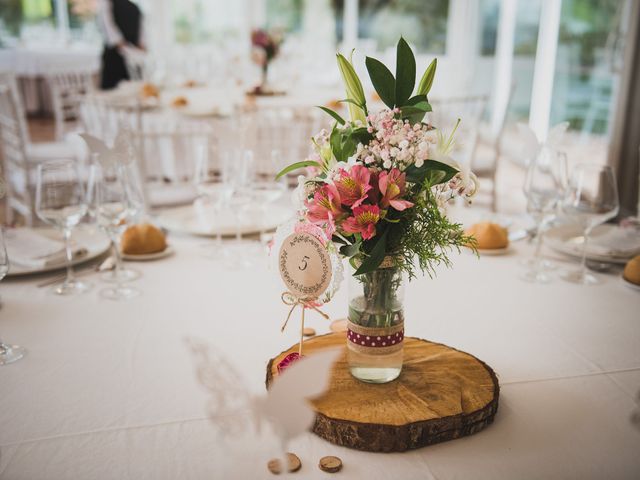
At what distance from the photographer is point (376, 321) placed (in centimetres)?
95

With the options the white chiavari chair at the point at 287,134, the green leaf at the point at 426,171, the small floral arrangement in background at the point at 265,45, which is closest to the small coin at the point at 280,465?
the green leaf at the point at 426,171

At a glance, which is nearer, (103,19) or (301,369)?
(301,369)

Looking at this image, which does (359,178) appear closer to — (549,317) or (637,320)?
(549,317)

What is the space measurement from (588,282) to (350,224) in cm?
87

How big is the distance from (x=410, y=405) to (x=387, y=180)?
0.33 metres

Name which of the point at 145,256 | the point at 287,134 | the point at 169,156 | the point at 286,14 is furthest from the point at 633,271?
the point at 286,14

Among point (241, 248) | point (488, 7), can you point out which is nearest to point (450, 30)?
point (488, 7)

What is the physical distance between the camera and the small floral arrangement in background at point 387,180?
33.8 inches

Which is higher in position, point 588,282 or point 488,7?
point 488,7

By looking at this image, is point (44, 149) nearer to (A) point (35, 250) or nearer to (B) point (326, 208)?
(A) point (35, 250)

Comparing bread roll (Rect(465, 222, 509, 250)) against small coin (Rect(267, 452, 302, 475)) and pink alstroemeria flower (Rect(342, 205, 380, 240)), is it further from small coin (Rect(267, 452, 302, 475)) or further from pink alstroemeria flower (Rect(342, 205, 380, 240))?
small coin (Rect(267, 452, 302, 475))

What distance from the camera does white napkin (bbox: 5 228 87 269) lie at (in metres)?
1.50

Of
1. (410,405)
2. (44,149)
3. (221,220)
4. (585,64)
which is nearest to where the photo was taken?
(410,405)

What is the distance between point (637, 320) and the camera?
129 cm
